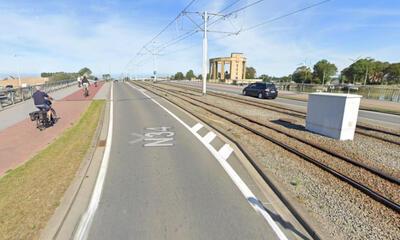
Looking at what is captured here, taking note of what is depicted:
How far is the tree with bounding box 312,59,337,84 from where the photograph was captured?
100625 mm

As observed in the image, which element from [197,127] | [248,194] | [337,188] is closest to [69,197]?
[248,194]

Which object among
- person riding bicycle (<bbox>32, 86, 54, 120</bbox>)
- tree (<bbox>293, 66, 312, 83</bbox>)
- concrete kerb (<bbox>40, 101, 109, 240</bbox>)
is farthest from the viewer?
tree (<bbox>293, 66, 312, 83</bbox>)

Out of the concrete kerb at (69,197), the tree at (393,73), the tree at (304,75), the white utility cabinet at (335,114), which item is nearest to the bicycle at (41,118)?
the concrete kerb at (69,197)

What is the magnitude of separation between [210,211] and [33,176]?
3.96m

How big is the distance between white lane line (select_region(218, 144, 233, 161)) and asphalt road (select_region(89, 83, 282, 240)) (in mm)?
340

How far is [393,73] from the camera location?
93875 millimetres

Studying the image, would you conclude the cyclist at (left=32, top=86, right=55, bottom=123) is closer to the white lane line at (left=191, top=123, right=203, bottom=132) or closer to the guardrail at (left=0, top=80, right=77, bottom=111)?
the white lane line at (left=191, top=123, right=203, bottom=132)

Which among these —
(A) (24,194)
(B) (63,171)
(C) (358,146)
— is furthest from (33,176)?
(C) (358,146)

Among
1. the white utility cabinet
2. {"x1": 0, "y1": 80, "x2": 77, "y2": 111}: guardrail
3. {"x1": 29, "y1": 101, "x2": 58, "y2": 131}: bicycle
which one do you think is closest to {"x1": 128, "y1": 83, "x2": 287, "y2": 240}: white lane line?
the white utility cabinet

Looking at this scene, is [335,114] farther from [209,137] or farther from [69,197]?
[69,197]

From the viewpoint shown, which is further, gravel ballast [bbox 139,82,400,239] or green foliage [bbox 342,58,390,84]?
green foliage [bbox 342,58,390,84]

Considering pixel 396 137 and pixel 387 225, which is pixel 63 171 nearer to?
pixel 387 225

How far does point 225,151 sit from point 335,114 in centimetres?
442

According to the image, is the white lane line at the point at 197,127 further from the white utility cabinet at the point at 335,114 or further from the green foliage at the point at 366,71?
the green foliage at the point at 366,71
